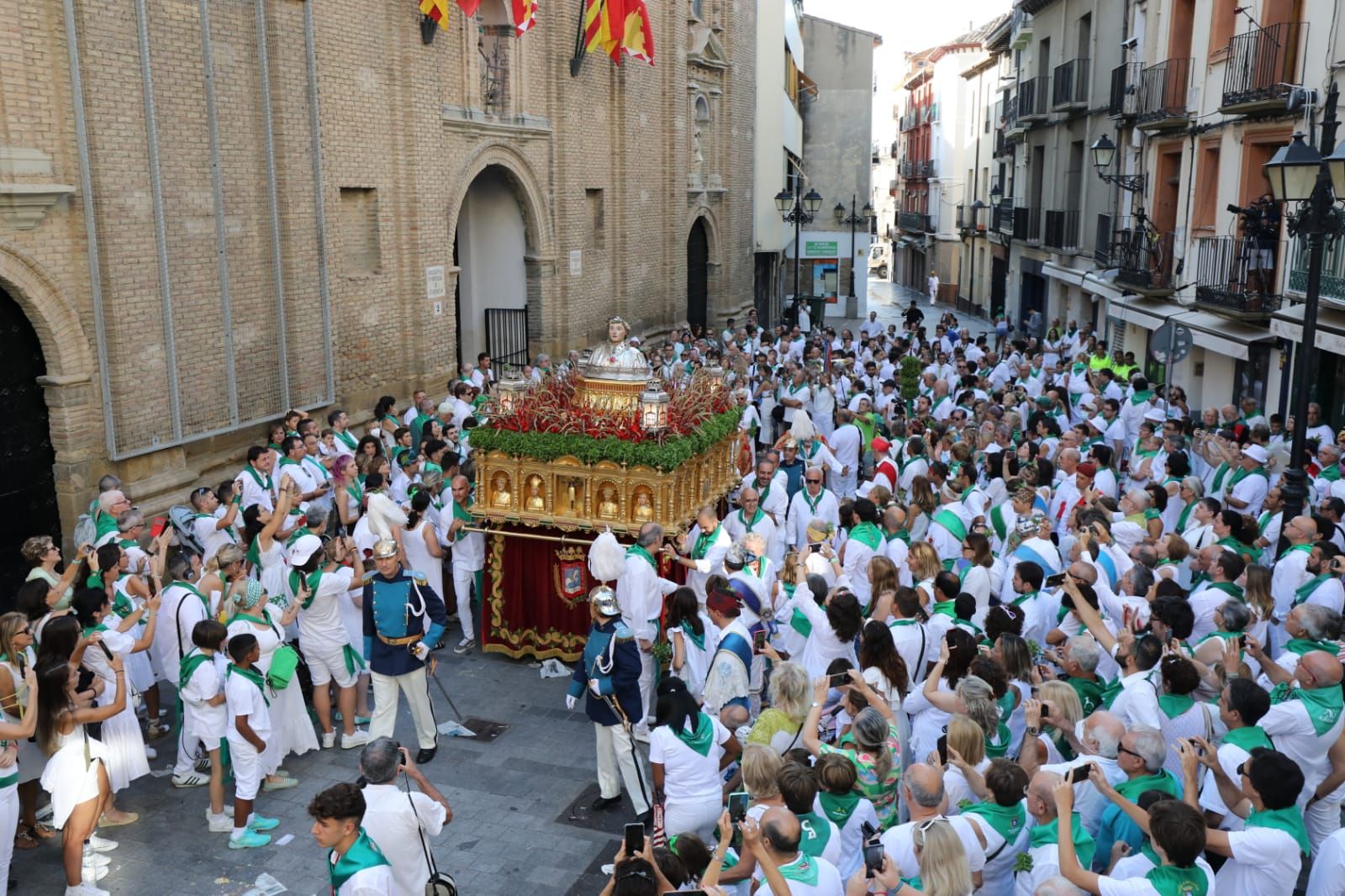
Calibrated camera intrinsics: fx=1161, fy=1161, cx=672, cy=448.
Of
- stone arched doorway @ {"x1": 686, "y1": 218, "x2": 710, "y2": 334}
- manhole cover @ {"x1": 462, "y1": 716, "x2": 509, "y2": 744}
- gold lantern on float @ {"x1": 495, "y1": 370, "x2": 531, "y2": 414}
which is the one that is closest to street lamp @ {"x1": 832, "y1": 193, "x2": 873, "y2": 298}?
stone arched doorway @ {"x1": 686, "y1": 218, "x2": 710, "y2": 334}

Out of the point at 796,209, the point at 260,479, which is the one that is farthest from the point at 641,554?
the point at 796,209

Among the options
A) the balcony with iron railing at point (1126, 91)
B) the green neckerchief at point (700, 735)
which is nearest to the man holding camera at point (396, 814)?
the green neckerchief at point (700, 735)

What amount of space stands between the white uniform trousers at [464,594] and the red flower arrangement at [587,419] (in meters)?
1.48

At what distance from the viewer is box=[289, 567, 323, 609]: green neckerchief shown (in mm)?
8812

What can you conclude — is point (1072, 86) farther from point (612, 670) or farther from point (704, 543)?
point (612, 670)

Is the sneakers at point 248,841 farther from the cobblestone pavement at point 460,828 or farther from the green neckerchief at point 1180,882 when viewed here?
the green neckerchief at point 1180,882

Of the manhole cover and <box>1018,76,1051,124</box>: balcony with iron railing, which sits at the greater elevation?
<box>1018,76,1051,124</box>: balcony with iron railing

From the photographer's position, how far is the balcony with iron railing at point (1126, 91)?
2433cm

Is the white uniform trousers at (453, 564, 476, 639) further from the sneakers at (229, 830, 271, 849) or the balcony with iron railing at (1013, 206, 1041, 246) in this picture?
the balcony with iron railing at (1013, 206, 1041, 246)

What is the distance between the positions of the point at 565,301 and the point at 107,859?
16083 millimetres

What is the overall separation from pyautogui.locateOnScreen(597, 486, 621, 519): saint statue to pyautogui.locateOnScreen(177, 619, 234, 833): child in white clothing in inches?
149

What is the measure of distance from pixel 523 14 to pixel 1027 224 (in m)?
21.6

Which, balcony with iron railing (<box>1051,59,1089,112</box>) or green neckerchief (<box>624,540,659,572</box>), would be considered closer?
green neckerchief (<box>624,540,659,572</box>)

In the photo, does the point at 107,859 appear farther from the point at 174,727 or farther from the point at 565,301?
the point at 565,301
